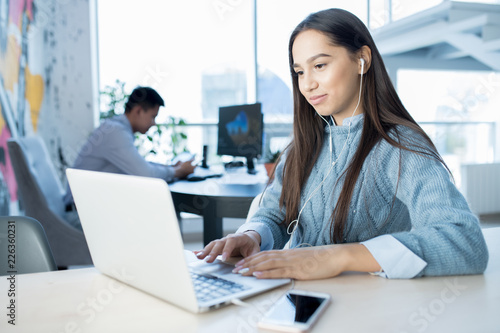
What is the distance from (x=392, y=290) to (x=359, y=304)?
99mm

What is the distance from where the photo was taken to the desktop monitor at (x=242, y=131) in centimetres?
307

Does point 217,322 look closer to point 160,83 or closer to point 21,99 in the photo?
point 21,99

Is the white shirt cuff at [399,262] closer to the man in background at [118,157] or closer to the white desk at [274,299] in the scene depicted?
the white desk at [274,299]

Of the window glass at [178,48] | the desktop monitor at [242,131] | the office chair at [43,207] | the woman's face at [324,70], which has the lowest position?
the office chair at [43,207]

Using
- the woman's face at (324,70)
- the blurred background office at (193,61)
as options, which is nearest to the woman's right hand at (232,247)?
the woman's face at (324,70)

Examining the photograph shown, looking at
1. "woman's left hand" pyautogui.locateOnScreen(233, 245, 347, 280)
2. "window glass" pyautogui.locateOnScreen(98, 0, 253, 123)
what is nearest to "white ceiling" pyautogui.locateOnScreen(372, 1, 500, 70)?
"window glass" pyautogui.locateOnScreen(98, 0, 253, 123)

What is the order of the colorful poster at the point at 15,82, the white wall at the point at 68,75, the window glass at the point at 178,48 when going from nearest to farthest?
the colorful poster at the point at 15,82, the white wall at the point at 68,75, the window glass at the point at 178,48

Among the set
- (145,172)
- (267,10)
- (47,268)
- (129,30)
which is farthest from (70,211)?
(267,10)

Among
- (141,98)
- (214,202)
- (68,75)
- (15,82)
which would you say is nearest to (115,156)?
(141,98)

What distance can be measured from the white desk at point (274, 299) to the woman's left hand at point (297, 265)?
0.02 metres

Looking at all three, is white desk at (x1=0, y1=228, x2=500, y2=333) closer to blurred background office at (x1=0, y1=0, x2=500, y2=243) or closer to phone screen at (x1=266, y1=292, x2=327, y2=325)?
phone screen at (x1=266, y1=292, x2=327, y2=325)

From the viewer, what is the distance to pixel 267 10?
187 inches

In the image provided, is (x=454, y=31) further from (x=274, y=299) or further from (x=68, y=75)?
(x=274, y=299)

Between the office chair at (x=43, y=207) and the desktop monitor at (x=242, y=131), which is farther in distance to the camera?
the desktop monitor at (x=242, y=131)
